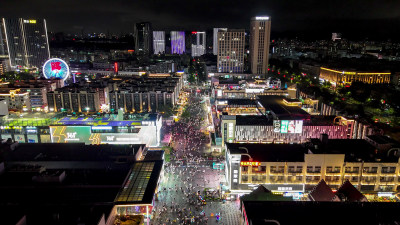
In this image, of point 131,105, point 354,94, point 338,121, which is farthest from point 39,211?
point 354,94

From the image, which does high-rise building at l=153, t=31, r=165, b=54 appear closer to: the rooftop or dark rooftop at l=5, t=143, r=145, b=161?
dark rooftop at l=5, t=143, r=145, b=161

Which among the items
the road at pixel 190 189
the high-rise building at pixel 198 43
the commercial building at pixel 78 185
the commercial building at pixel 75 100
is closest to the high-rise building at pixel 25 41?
the commercial building at pixel 75 100

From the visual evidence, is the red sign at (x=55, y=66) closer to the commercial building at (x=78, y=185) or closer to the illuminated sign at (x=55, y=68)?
the illuminated sign at (x=55, y=68)

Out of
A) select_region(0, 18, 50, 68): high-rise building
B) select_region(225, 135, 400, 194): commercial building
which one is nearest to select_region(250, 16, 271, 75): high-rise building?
select_region(225, 135, 400, 194): commercial building

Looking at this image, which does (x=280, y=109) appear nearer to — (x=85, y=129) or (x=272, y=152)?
(x=272, y=152)

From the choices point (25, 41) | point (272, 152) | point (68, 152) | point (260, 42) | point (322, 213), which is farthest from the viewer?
point (25, 41)

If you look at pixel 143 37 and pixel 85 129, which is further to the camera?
pixel 143 37

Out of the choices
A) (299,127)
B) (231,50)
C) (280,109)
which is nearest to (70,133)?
(299,127)
